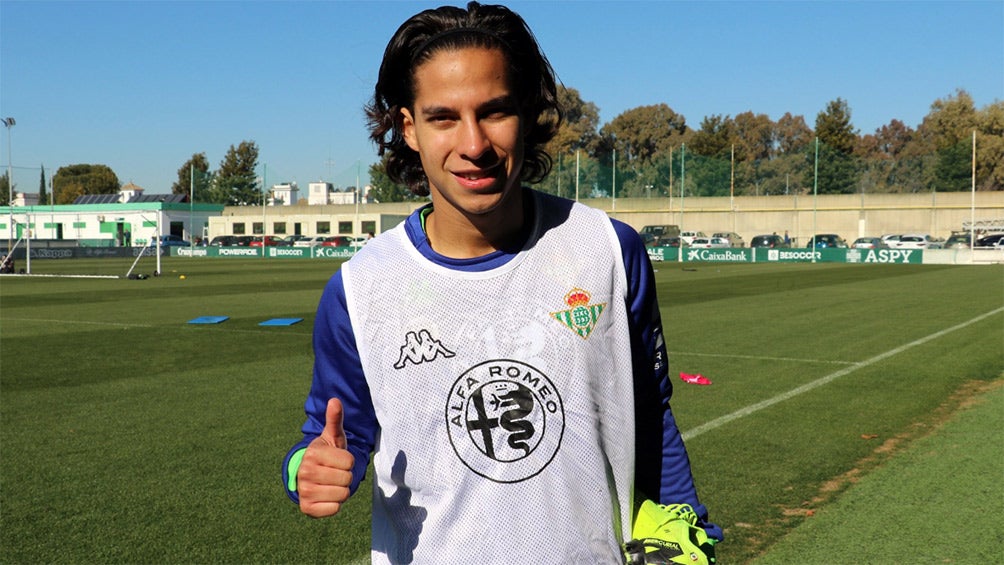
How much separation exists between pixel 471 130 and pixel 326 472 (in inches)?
28.2

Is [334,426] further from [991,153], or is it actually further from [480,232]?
[991,153]

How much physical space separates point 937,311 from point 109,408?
55.0ft

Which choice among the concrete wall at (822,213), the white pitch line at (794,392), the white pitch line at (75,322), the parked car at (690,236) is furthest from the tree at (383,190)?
the white pitch line at (794,392)

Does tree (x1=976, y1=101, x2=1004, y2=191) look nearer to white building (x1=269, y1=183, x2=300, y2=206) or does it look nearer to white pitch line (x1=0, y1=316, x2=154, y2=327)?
white building (x1=269, y1=183, x2=300, y2=206)

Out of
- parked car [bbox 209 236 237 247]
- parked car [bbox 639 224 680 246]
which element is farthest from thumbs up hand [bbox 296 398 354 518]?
parked car [bbox 209 236 237 247]

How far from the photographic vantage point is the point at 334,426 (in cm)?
184

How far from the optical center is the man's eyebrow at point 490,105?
6.39 ft

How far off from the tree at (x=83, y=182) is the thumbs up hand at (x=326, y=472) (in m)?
123

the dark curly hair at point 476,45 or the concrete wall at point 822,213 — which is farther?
the concrete wall at point 822,213

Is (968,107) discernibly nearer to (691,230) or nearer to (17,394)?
(691,230)

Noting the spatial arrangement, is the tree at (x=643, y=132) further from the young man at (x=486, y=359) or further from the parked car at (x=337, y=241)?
the young man at (x=486, y=359)

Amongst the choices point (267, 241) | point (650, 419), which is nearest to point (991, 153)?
point (267, 241)

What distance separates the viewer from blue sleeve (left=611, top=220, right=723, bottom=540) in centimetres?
204

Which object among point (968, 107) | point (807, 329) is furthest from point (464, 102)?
point (968, 107)
